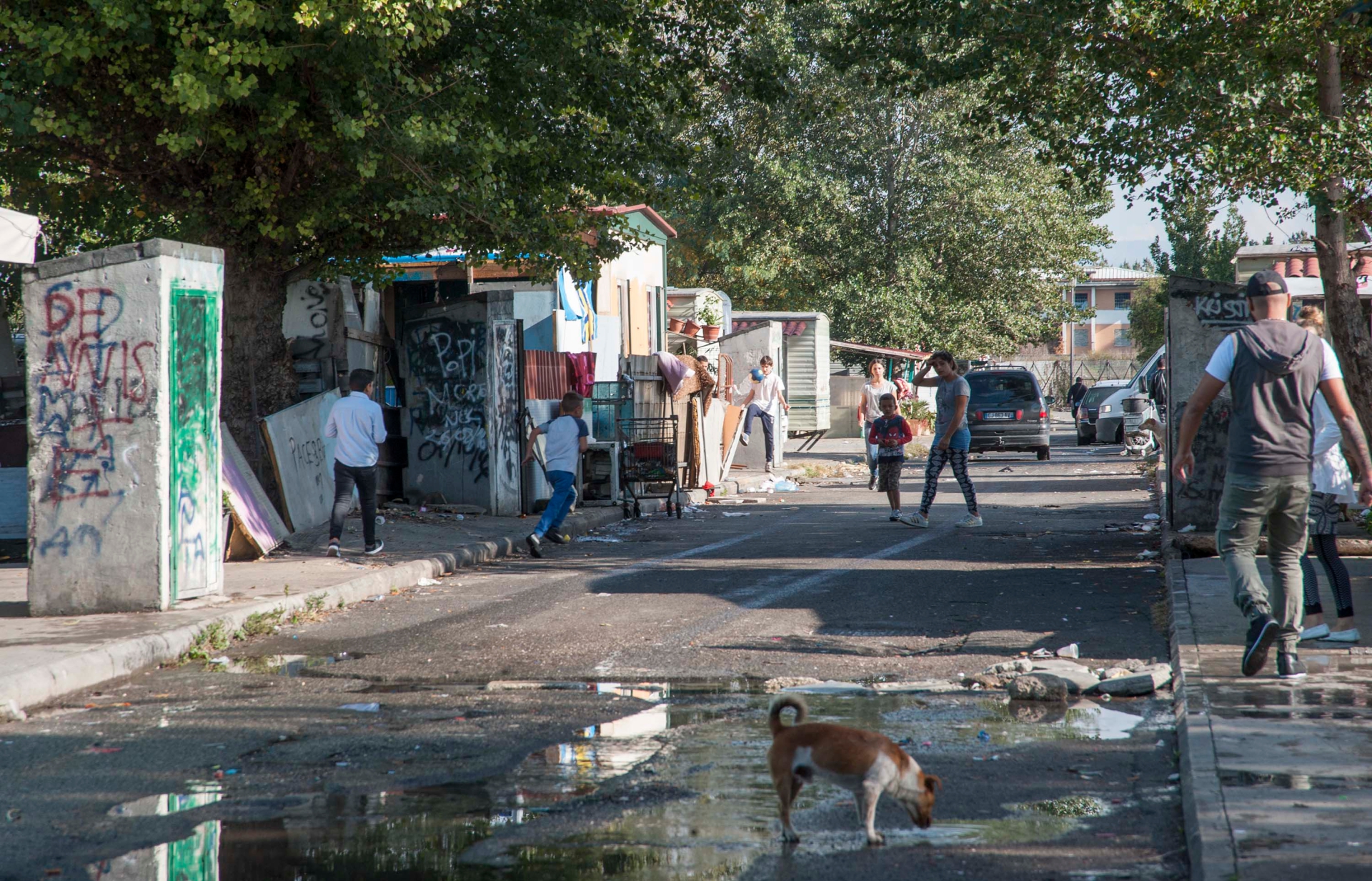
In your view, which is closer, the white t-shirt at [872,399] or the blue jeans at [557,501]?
the blue jeans at [557,501]

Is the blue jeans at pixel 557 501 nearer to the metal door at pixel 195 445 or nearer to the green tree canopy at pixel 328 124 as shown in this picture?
the green tree canopy at pixel 328 124

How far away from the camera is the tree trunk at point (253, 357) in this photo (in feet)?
43.8

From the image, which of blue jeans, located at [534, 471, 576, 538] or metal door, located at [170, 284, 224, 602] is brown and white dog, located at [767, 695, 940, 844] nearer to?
metal door, located at [170, 284, 224, 602]

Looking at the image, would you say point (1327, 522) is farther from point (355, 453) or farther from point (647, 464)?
point (647, 464)

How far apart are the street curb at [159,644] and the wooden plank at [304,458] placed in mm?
2198

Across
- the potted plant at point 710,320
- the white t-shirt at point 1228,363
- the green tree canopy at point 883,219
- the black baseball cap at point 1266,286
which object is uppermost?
the green tree canopy at point 883,219

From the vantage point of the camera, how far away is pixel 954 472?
14539 mm

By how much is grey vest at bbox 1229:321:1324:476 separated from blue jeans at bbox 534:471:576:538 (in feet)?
25.5

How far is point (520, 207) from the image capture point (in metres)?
13.3

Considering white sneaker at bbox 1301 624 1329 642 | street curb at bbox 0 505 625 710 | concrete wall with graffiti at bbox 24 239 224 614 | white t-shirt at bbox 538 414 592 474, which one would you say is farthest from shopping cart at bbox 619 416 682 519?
white sneaker at bbox 1301 624 1329 642

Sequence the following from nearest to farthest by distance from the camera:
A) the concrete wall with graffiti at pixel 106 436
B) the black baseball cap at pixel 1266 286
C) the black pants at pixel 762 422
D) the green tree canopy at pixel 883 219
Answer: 1. the black baseball cap at pixel 1266 286
2. the concrete wall with graffiti at pixel 106 436
3. the black pants at pixel 762 422
4. the green tree canopy at pixel 883 219

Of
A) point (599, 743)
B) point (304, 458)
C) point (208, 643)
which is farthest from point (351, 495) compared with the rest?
point (599, 743)

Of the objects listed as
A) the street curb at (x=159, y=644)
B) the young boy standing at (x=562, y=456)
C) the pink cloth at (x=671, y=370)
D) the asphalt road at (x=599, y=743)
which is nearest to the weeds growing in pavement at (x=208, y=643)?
the street curb at (x=159, y=644)

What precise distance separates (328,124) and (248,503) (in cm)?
359
